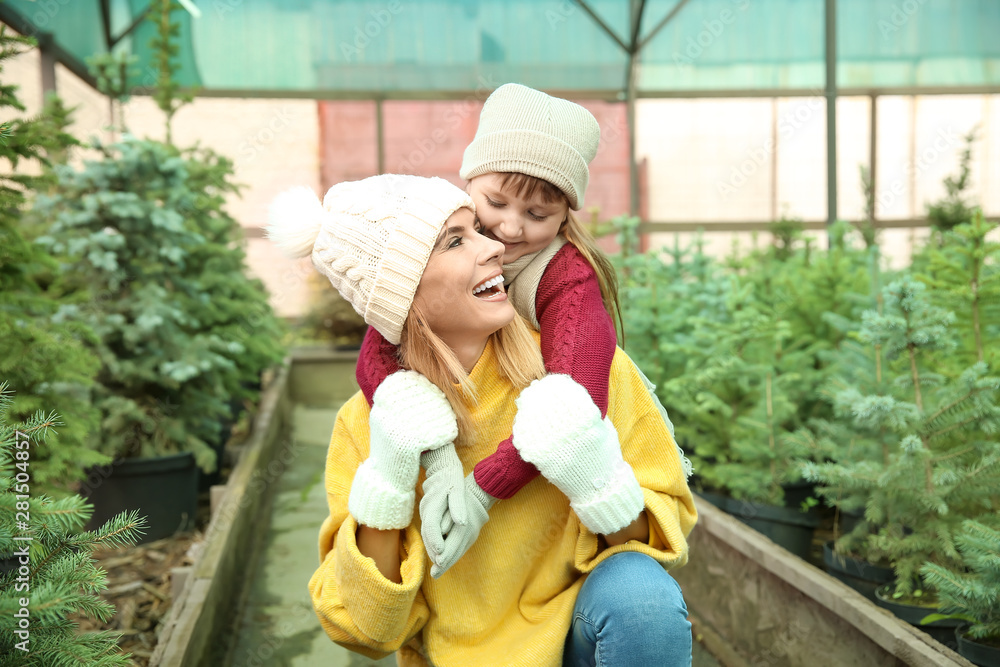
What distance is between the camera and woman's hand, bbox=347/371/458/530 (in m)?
1.48

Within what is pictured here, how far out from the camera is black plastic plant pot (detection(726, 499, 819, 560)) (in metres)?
2.78

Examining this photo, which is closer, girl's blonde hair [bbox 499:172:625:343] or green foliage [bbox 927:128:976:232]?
girl's blonde hair [bbox 499:172:625:343]

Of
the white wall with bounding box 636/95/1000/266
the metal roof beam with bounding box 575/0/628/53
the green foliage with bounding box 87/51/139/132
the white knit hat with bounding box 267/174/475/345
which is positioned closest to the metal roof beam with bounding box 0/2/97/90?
the green foliage with bounding box 87/51/139/132

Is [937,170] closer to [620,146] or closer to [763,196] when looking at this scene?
[763,196]

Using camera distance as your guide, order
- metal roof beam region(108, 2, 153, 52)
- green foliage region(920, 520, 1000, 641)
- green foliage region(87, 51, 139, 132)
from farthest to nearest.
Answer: metal roof beam region(108, 2, 153, 52) < green foliage region(87, 51, 139, 132) < green foliage region(920, 520, 1000, 641)

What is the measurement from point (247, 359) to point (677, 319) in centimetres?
220

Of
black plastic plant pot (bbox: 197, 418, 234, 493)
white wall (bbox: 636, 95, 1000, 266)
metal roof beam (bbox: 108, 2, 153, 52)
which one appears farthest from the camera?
metal roof beam (bbox: 108, 2, 153, 52)

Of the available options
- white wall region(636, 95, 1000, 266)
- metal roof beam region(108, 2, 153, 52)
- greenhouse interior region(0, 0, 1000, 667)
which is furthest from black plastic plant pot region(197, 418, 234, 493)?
metal roof beam region(108, 2, 153, 52)

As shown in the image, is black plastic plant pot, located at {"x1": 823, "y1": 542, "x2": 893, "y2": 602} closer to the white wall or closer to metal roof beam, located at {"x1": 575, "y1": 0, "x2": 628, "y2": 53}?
the white wall

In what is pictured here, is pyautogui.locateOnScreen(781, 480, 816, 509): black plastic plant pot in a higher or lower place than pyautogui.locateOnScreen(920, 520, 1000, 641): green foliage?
lower

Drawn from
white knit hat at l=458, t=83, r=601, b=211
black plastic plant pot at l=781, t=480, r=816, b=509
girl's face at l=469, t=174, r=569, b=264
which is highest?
white knit hat at l=458, t=83, r=601, b=211

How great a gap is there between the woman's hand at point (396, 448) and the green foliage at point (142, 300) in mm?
2129

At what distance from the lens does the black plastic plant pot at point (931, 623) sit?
2.06 metres

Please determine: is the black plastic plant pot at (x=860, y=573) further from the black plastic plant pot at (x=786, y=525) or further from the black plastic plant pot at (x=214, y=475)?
the black plastic plant pot at (x=214, y=475)
